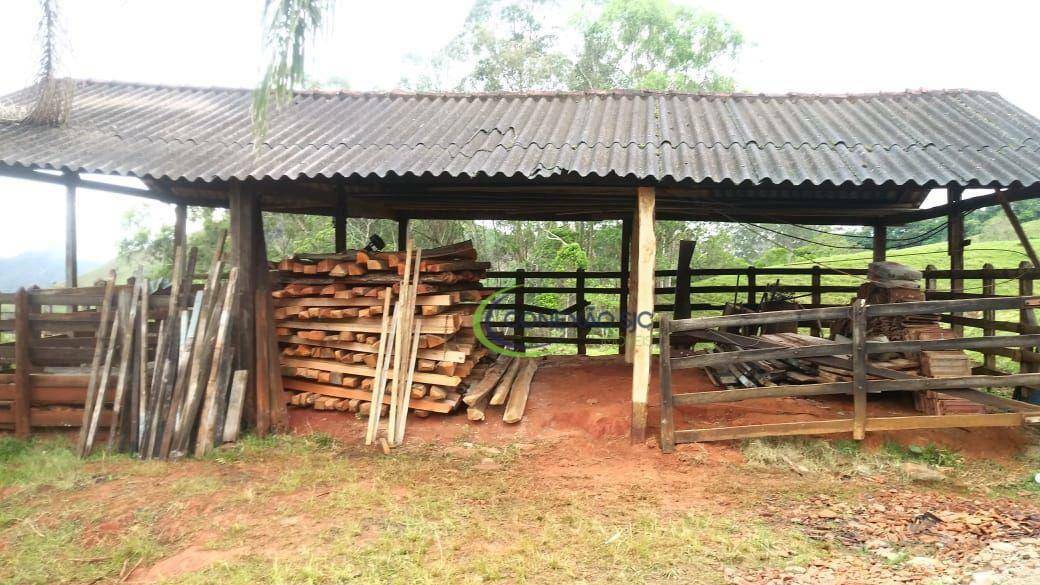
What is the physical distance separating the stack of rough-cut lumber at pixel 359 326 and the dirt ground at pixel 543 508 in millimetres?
448

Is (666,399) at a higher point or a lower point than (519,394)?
higher

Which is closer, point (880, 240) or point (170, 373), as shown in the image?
point (170, 373)

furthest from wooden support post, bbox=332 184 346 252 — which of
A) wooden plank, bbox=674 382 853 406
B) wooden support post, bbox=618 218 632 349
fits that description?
wooden plank, bbox=674 382 853 406

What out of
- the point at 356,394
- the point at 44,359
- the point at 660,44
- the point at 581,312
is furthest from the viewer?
the point at 660,44

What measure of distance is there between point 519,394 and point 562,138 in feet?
9.78

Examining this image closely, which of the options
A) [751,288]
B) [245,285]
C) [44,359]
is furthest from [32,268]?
[751,288]

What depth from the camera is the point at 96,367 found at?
544 centimetres

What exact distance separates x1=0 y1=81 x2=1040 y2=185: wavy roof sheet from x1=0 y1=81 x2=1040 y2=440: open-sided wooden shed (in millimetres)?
29

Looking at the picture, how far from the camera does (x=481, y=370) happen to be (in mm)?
7199

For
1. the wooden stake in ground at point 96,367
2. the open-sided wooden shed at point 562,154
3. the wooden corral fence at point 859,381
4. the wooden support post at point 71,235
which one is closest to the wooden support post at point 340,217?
the open-sided wooden shed at point 562,154

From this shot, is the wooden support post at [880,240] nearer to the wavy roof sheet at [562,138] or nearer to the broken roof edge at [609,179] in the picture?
the wavy roof sheet at [562,138]

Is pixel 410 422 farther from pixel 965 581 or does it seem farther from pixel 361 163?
pixel 965 581

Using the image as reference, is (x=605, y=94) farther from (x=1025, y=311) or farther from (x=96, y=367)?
(x=96, y=367)

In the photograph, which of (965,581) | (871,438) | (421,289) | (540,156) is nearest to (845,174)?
(871,438)
